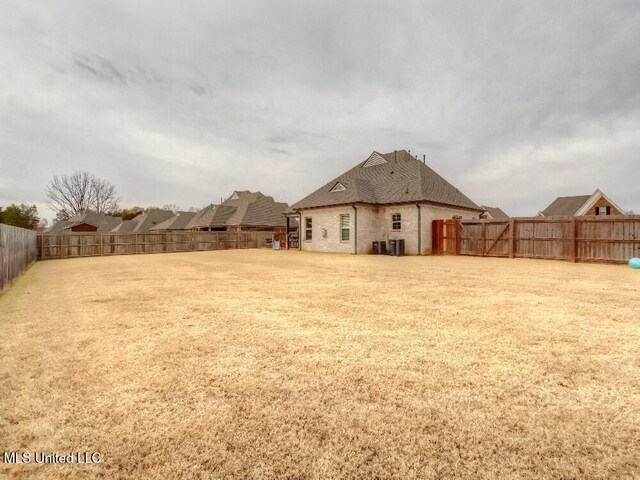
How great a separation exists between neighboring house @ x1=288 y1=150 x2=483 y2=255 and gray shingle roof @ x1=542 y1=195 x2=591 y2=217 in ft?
65.5

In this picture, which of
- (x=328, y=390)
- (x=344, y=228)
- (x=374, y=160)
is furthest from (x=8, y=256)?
(x=374, y=160)

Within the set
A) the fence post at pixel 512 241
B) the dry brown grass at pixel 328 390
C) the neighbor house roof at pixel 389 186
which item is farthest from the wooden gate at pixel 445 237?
the dry brown grass at pixel 328 390

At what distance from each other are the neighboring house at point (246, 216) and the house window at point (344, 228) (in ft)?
65.8

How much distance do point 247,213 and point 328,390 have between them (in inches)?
1590

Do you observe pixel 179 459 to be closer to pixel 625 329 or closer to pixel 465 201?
pixel 625 329

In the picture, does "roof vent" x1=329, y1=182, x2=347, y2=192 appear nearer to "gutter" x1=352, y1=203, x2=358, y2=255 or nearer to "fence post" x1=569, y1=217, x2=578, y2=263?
"gutter" x1=352, y1=203, x2=358, y2=255

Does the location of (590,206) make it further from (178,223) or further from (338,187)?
(178,223)

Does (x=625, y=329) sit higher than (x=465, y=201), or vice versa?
(x=465, y=201)

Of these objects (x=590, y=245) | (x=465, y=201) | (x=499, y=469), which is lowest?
(x=499, y=469)

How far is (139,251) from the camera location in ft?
93.2

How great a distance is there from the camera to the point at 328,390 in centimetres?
322

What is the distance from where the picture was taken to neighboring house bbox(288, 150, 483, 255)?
72.4 feet

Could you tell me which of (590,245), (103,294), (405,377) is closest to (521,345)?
(405,377)

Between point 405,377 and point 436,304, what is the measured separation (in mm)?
3757
